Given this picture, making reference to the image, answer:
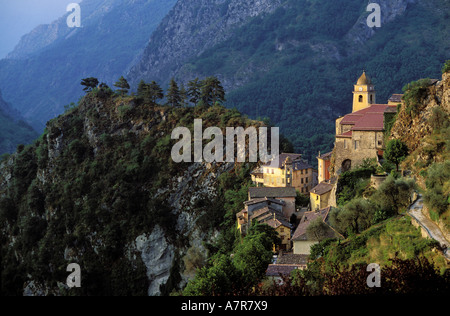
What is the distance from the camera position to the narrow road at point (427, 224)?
3057 centimetres

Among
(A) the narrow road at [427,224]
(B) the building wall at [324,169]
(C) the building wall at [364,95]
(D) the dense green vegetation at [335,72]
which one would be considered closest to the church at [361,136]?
(B) the building wall at [324,169]

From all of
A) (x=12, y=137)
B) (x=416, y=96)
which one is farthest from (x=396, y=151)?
(x=12, y=137)

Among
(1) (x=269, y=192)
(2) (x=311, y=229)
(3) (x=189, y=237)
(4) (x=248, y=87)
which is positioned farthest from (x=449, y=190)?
(4) (x=248, y=87)

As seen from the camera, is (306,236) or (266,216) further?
(266,216)

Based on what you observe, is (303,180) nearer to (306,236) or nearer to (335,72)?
(306,236)

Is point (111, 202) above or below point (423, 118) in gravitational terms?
below

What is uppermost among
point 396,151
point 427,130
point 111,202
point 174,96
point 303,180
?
point 174,96

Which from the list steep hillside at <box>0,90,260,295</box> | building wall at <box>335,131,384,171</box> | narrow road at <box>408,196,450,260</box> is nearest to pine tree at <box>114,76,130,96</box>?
steep hillside at <box>0,90,260,295</box>

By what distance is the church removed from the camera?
51781mm

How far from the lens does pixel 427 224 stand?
110 ft

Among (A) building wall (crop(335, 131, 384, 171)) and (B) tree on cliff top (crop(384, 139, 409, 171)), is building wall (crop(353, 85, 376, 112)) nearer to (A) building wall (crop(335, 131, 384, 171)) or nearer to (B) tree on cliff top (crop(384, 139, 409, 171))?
(A) building wall (crop(335, 131, 384, 171))

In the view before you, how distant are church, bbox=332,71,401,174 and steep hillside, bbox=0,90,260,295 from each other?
15.8m

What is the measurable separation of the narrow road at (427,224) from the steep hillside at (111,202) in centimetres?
2835

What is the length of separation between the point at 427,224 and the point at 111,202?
178 feet
